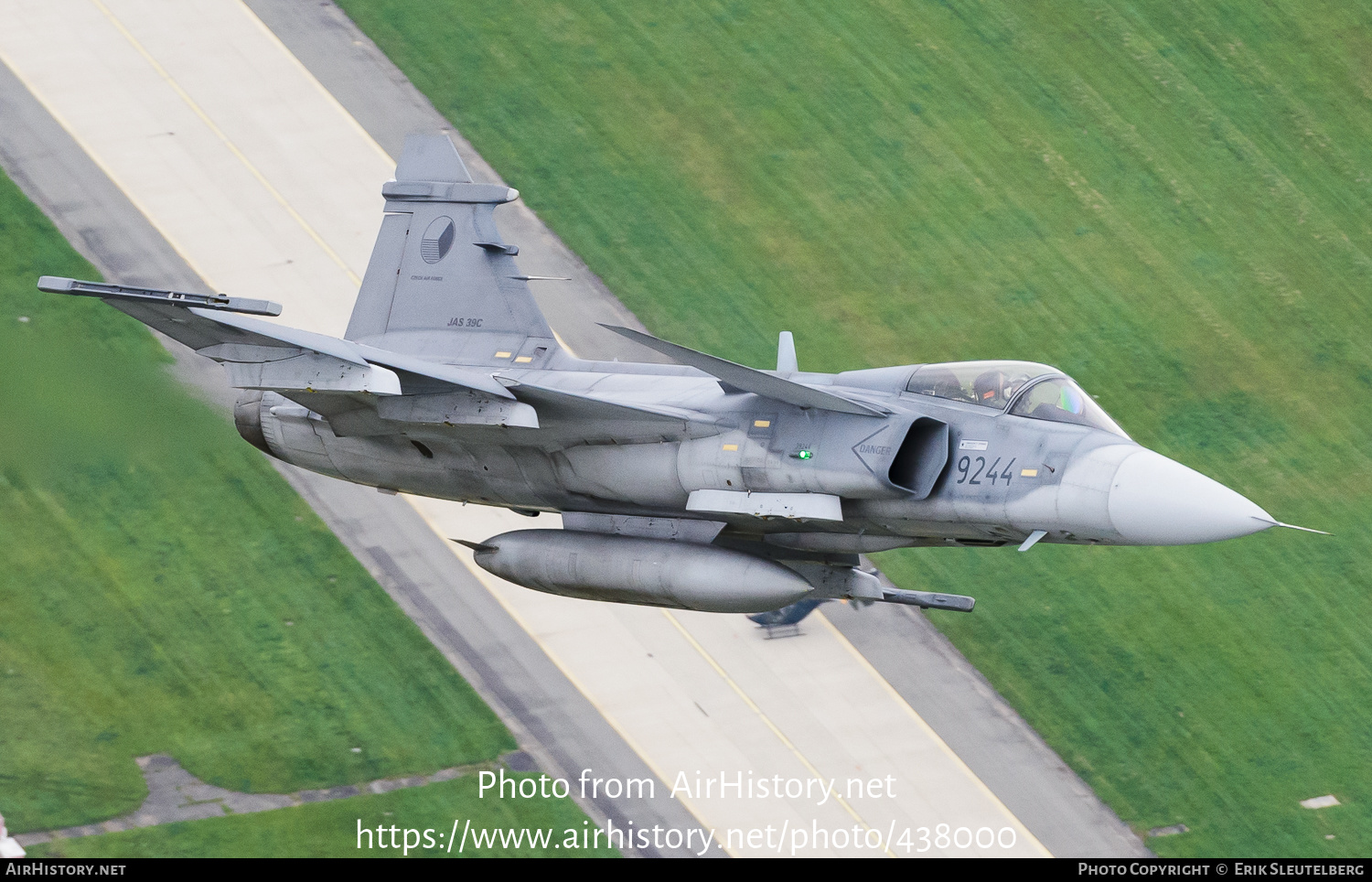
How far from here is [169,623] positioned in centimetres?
3120

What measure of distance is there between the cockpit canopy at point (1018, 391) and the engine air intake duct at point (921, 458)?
48 centimetres

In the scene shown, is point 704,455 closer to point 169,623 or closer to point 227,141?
point 169,623

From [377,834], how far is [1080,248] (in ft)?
61.1

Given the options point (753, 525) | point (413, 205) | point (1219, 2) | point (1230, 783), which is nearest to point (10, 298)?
Answer: point (413, 205)

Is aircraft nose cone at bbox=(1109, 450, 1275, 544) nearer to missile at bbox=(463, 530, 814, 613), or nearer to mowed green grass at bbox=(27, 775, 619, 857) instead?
missile at bbox=(463, 530, 814, 613)


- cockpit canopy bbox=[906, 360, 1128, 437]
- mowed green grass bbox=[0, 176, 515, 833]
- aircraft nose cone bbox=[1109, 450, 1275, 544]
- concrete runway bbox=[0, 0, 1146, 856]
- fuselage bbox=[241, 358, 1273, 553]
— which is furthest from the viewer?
concrete runway bbox=[0, 0, 1146, 856]

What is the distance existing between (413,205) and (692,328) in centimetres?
879

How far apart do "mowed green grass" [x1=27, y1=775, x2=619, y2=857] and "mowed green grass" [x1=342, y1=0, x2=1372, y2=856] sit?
7990 mm

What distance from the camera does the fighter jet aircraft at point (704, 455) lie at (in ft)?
74.7

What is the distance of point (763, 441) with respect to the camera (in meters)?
23.9

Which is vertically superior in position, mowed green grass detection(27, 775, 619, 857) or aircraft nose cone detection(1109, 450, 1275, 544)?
aircraft nose cone detection(1109, 450, 1275, 544)

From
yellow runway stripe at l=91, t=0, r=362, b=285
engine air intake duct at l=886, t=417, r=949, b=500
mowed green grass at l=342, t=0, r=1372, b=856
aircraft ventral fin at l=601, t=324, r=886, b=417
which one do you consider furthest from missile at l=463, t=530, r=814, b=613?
yellow runway stripe at l=91, t=0, r=362, b=285

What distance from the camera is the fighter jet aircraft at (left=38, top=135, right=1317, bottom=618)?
896 inches

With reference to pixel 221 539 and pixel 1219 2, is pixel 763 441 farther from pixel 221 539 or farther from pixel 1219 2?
pixel 1219 2
